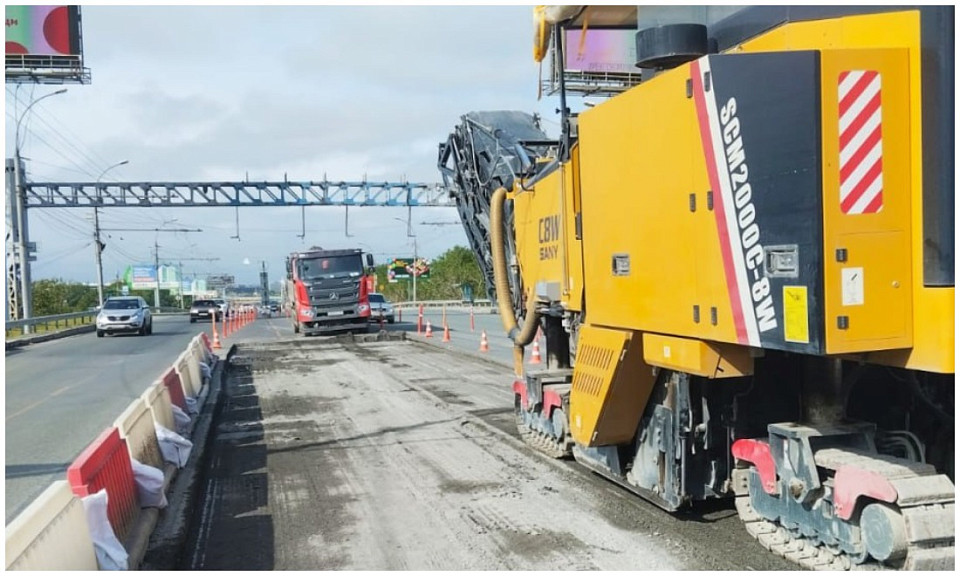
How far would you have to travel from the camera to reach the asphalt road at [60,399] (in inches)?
324

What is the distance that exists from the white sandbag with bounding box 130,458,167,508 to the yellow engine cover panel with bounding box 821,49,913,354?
4.79 m

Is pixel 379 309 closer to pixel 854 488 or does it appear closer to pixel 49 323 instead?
pixel 49 323

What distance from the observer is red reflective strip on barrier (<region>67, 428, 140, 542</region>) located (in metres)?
4.75

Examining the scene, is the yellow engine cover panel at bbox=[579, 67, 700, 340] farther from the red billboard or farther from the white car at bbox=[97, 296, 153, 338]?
the red billboard

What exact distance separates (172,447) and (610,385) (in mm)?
4295

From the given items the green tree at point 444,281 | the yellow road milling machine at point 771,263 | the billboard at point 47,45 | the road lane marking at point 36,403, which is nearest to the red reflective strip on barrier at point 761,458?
the yellow road milling machine at point 771,263

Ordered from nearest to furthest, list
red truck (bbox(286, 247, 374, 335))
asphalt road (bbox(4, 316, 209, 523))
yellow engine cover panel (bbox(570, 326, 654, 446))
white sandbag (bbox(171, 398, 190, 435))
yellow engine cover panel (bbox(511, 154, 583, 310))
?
yellow engine cover panel (bbox(570, 326, 654, 446)), yellow engine cover panel (bbox(511, 154, 583, 310)), asphalt road (bbox(4, 316, 209, 523)), white sandbag (bbox(171, 398, 190, 435)), red truck (bbox(286, 247, 374, 335))

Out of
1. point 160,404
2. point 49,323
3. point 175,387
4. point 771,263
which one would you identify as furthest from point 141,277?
point 771,263

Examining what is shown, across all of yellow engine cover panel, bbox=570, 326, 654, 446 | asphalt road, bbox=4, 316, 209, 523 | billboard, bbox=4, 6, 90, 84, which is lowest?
asphalt road, bbox=4, 316, 209, 523

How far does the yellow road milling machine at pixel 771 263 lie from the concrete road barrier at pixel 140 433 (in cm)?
343

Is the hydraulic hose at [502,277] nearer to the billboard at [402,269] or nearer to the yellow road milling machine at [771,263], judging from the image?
the yellow road milling machine at [771,263]

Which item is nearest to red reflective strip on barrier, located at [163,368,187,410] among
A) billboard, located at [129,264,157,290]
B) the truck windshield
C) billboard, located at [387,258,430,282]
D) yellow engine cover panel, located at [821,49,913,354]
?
yellow engine cover panel, located at [821,49,913,354]

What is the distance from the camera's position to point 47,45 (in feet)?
126

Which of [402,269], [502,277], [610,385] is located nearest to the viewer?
[610,385]
